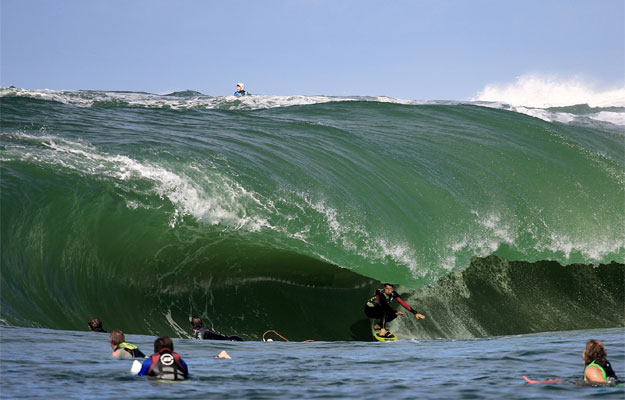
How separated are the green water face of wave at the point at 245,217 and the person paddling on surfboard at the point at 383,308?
2.15 feet

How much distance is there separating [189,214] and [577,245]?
313 inches

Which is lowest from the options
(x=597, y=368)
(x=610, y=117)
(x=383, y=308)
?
(x=383, y=308)

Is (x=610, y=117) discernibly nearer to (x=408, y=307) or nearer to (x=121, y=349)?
(x=408, y=307)

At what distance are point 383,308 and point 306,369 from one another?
4313 mm

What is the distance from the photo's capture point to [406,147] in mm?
16906

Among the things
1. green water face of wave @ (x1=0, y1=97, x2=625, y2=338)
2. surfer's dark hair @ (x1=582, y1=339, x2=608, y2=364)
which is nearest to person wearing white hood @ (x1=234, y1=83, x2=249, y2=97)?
green water face of wave @ (x1=0, y1=97, x2=625, y2=338)

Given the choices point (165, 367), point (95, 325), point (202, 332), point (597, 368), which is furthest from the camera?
Answer: point (202, 332)

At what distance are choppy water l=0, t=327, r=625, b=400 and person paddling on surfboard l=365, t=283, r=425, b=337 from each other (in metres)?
1.68

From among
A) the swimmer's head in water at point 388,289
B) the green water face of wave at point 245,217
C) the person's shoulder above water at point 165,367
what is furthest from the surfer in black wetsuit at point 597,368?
the green water face of wave at point 245,217

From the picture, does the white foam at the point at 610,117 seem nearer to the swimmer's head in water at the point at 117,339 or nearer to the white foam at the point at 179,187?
the white foam at the point at 179,187

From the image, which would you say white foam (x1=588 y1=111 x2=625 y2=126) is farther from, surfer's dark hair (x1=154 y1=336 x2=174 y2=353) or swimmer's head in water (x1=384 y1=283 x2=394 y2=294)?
surfer's dark hair (x1=154 y1=336 x2=174 y2=353)

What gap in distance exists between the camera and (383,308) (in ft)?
37.7

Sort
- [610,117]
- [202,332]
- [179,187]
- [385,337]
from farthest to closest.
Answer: [610,117] < [179,187] < [385,337] < [202,332]

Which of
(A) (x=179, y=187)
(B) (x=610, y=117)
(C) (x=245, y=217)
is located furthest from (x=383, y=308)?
(B) (x=610, y=117)
